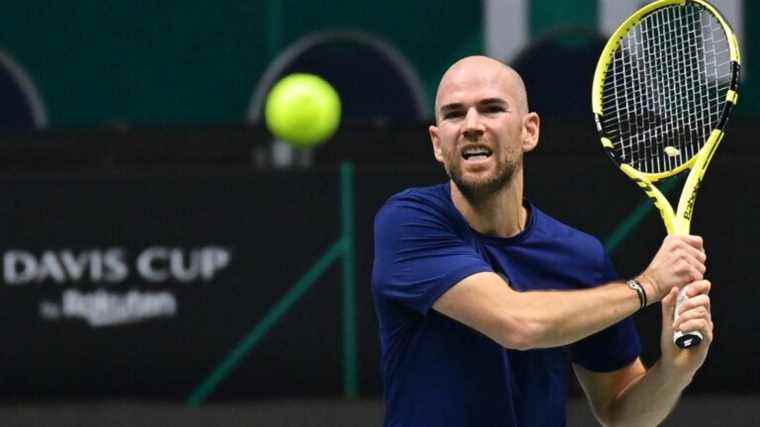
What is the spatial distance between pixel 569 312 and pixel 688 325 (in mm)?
262

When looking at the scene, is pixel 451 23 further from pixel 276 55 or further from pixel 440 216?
pixel 440 216

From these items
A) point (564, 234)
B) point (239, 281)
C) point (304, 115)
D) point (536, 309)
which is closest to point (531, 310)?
point (536, 309)

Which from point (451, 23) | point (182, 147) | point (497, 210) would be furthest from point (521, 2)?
point (497, 210)

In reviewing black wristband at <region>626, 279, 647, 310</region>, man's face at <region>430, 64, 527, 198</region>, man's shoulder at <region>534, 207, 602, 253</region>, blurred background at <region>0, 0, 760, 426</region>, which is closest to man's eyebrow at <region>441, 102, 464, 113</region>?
man's face at <region>430, 64, 527, 198</region>

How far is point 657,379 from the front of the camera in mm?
3688

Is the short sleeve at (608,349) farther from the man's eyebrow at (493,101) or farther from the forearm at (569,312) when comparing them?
the man's eyebrow at (493,101)

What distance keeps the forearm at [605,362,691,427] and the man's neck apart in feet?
1.47

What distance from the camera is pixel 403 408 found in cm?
349

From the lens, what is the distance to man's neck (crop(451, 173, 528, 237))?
3566 mm

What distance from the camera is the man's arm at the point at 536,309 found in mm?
3387

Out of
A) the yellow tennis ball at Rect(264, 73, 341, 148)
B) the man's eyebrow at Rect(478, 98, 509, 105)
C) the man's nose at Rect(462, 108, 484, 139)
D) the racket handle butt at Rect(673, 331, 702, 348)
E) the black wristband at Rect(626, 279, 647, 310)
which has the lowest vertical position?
the yellow tennis ball at Rect(264, 73, 341, 148)

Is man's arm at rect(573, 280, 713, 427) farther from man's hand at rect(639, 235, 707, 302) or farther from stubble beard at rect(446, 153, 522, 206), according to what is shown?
stubble beard at rect(446, 153, 522, 206)

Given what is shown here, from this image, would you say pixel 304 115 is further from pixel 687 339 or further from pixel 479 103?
pixel 687 339

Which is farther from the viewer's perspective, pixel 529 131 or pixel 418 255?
pixel 529 131
